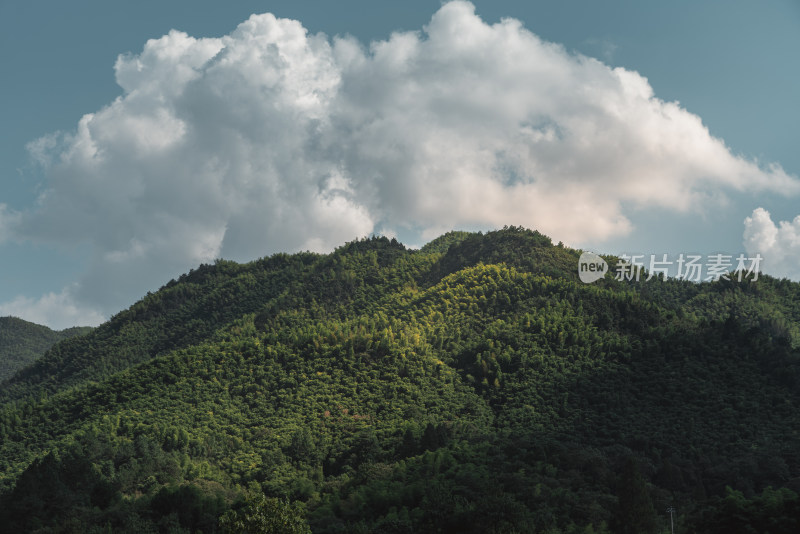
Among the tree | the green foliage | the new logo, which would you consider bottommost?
the green foliage

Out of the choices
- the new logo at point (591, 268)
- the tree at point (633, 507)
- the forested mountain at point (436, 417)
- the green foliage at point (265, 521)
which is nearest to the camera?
the green foliage at point (265, 521)

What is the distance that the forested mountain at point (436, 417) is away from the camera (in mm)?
68875

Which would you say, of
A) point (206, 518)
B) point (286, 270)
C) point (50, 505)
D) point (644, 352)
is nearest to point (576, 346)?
point (644, 352)

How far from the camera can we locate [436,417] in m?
104

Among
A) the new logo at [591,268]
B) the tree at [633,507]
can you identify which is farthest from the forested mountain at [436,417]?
the new logo at [591,268]

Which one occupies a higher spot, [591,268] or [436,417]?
[591,268]

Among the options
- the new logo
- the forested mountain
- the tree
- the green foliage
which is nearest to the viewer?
the green foliage

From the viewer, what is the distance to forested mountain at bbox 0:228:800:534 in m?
68.9

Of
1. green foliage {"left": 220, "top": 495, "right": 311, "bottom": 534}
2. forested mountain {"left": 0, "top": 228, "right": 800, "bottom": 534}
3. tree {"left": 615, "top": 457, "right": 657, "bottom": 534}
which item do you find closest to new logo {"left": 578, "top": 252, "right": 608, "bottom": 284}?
forested mountain {"left": 0, "top": 228, "right": 800, "bottom": 534}

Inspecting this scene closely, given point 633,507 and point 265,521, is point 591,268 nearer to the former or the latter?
point 633,507

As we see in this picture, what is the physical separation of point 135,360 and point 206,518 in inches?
3771

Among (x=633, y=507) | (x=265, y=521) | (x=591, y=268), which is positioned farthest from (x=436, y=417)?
(x=591, y=268)

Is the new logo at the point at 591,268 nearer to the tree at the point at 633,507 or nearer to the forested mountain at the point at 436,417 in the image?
the forested mountain at the point at 436,417

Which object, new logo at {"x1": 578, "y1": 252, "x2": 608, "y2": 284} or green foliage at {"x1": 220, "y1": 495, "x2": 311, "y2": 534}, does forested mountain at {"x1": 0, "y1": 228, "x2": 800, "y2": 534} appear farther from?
new logo at {"x1": 578, "y1": 252, "x2": 608, "y2": 284}
